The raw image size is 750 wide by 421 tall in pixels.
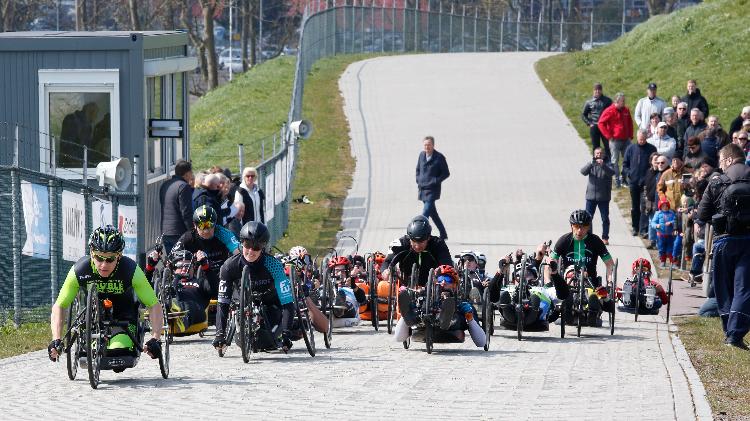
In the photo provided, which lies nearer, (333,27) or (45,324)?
(45,324)

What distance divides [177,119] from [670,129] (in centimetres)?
969

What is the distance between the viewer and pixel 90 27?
81.3m

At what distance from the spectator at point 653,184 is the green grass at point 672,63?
13.3m

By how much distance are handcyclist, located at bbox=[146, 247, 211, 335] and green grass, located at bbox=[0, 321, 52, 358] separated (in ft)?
4.22

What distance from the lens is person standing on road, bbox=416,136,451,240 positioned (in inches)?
1014

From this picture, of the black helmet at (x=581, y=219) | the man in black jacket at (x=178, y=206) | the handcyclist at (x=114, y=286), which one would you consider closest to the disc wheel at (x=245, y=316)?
the handcyclist at (x=114, y=286)

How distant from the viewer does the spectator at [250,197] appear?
2011 cm

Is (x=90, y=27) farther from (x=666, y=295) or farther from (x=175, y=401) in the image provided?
(x=175, y=401)

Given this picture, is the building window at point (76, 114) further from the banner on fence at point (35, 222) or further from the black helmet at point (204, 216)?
the black helmet at point (204, 216)

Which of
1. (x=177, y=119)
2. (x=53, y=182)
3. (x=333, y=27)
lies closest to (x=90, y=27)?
(x=333, y=27)

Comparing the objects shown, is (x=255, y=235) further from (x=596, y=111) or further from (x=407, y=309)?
(x=596, y=111)

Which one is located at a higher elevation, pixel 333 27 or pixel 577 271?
pixel 333 27

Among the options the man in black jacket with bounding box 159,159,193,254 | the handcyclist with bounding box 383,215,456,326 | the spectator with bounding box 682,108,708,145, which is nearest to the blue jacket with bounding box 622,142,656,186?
the spectator with bounding box 682,108,708,145

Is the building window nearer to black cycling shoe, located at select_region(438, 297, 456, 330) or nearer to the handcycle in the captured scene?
black cycling shoe, located at select_region(438, 297, 456, 330)
